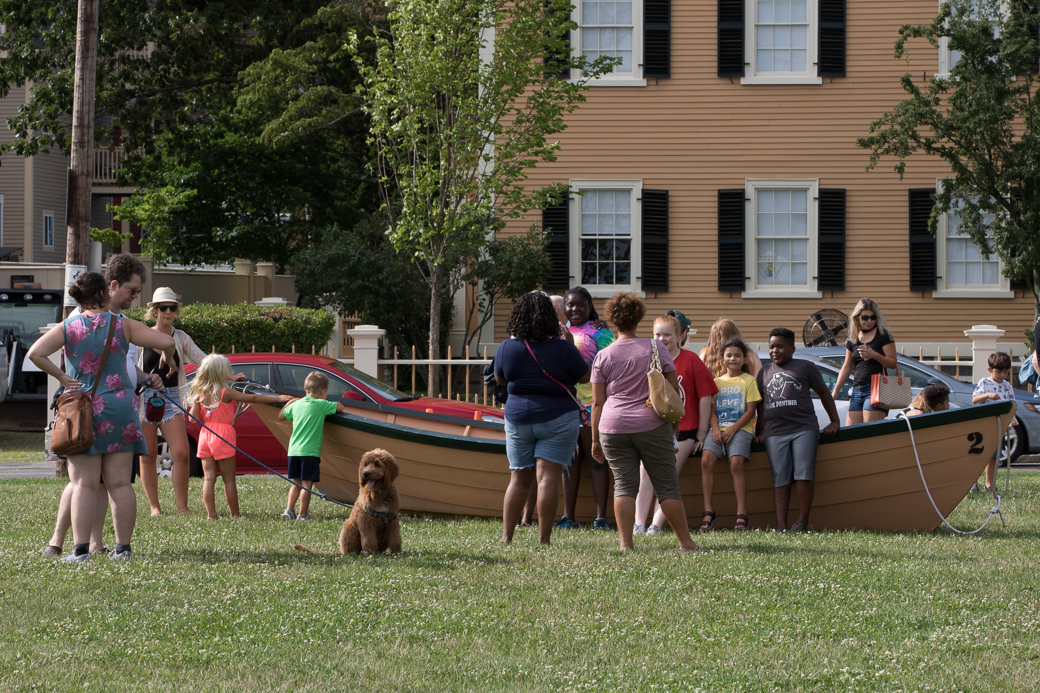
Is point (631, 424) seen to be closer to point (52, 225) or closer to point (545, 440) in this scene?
point (545, 440)

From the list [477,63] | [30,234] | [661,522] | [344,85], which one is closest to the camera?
[661,522]

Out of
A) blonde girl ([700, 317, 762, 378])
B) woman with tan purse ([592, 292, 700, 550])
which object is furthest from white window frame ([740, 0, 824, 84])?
woman with tan purse ([592, 292, 700, 550])

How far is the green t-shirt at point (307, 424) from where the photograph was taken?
914 centimetres

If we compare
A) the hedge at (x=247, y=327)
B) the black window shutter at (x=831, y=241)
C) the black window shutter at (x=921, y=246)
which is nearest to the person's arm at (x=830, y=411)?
the hedge at (x=247, y=327)

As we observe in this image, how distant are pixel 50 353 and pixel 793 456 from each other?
524cm

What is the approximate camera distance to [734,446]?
8.73 metres

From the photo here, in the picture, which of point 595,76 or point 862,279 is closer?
point 595,76

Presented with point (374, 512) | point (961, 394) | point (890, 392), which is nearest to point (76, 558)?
point (374, 512)

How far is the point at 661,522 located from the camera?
28.3 feet

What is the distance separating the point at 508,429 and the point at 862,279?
1508cm

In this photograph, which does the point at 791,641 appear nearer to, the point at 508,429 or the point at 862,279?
the point at 508,429

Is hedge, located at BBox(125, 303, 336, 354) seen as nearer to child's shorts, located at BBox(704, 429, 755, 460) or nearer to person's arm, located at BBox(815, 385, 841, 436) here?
child's shorts, located at BBox(704, 429, 755, 460)

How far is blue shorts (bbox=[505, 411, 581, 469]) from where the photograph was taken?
7.38 meters

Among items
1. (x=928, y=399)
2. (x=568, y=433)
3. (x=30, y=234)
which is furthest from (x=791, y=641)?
(x=30, y=234)
